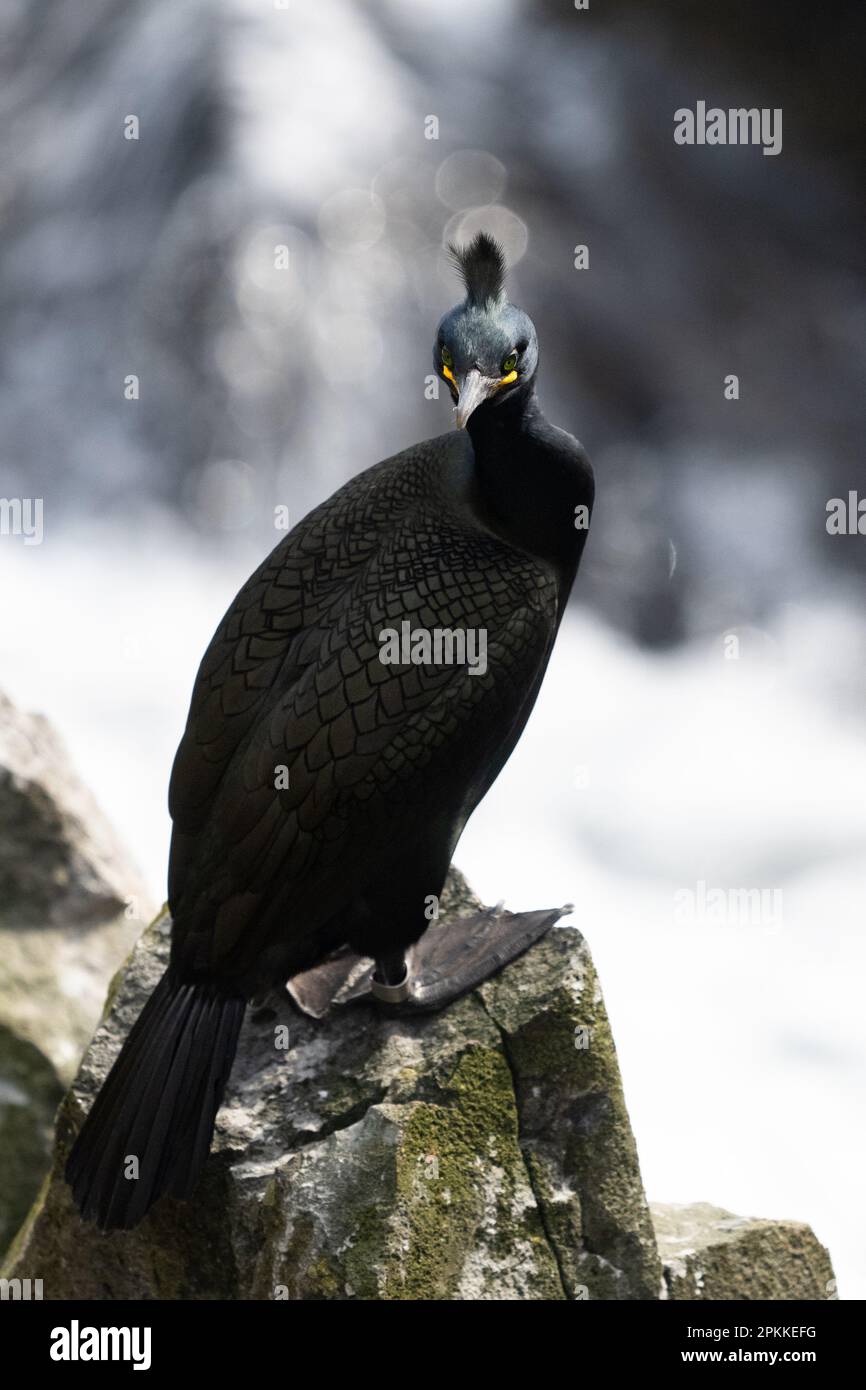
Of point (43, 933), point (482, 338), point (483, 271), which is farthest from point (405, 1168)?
point (43, 933)

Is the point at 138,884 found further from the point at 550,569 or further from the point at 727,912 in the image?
the point at 727,912

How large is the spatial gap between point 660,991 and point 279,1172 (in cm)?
546

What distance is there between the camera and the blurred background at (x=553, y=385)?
10.3 metres

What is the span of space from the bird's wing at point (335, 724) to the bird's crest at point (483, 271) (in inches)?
27.1

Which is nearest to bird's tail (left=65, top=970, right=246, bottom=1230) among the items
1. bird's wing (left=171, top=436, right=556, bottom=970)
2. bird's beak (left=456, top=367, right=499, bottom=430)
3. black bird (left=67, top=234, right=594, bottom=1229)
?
black bird (left=67, top=234, right=594, bottom=1229)

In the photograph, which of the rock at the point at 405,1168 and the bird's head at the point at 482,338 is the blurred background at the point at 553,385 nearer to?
Answer: the rock at the point at 405,1168

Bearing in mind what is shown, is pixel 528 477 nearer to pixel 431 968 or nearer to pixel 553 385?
pixel 431 968

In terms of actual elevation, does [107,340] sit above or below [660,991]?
above

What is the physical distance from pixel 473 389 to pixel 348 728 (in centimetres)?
97

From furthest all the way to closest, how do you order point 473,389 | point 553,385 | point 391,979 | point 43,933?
1. point 553,385
2. point 43,933
3. point 391,979
4. point 473,389

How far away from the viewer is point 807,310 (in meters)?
12.9

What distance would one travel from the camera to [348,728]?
4.14 m
